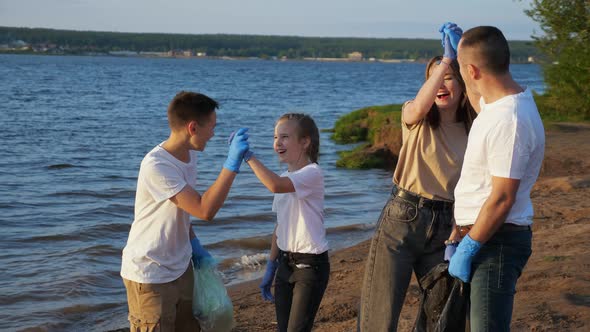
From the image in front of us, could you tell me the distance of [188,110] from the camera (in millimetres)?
4332

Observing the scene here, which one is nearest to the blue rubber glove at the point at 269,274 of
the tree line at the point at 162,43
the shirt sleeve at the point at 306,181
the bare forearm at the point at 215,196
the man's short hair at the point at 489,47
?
the shirt sleeve at the point at 306,181

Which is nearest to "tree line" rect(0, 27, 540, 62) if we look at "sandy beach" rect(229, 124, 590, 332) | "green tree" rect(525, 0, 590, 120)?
"green tree" rect(525, 0, 590, 120)

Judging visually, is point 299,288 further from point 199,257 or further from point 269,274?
point 199,257

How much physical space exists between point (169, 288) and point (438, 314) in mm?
1481

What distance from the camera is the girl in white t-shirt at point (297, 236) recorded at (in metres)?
4.67

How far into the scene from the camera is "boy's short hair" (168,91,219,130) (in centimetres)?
433

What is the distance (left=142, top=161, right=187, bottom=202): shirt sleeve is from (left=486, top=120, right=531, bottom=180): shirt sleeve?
66.5 inches

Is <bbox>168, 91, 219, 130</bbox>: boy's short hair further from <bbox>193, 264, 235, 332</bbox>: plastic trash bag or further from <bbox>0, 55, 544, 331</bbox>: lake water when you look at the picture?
<bbox>0, 55, 544, 331</bbox>: lake water

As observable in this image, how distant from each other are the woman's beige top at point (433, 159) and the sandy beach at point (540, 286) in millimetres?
1728

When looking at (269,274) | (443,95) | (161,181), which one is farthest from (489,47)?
(269,274)

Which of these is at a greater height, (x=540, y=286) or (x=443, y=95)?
(x=443, y=95)

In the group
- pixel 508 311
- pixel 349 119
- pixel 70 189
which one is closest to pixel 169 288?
pixel 508 311

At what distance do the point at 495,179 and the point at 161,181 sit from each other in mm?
1780

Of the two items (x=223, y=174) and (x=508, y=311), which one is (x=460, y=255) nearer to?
(x=508, y=311)
